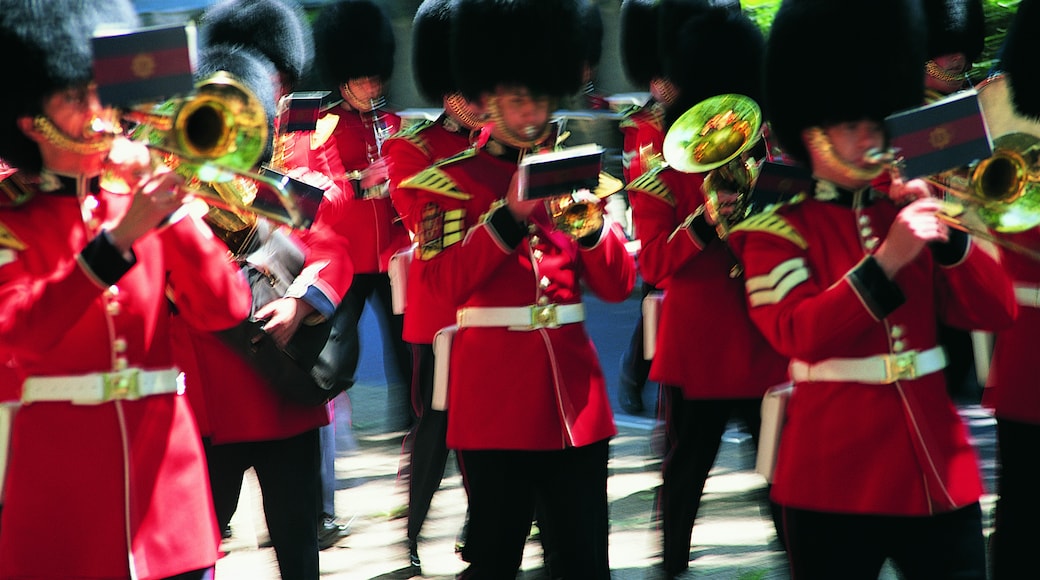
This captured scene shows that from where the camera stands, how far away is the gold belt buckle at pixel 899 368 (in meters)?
3.09

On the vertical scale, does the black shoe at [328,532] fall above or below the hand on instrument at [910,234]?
below

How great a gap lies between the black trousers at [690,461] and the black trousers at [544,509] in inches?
36.5

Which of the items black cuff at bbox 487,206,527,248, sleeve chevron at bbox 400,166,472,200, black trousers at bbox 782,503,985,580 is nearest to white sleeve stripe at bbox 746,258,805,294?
black trousers at bbox 782,503,985,580

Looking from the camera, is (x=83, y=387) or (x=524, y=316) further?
(x=524, y=316)

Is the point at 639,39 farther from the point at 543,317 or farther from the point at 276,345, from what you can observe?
the point at 276,345

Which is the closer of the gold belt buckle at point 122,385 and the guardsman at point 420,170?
the gold belt buckle at point 122,385

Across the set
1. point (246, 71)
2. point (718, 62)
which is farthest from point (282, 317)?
point (718, 62)

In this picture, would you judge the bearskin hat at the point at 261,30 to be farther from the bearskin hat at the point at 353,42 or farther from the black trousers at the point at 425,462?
the bearskin hat at the point at 353,42

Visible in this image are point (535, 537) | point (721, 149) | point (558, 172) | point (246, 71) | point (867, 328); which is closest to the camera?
point (867, 328)

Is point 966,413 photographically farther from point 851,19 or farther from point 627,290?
point 851,19

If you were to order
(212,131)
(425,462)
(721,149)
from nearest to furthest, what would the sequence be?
1. (212,131)
2. (721,149)
3. (425,462)

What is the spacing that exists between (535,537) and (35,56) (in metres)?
2.99

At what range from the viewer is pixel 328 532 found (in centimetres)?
554

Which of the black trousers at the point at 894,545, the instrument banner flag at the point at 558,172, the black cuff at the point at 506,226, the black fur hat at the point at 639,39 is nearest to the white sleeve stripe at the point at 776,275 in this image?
the black trousers at the point at 894,545
